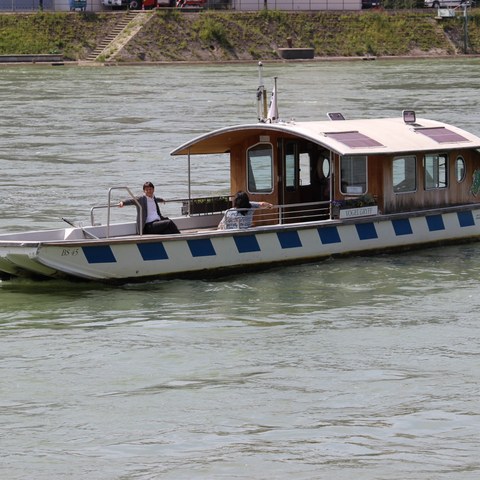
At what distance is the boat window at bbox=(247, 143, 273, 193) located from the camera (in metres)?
22.4

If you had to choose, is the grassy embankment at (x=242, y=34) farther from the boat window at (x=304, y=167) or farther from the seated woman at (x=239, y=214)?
the seated woman at (x=239, y=214)

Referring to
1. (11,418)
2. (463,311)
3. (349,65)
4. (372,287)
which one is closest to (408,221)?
(372,287)

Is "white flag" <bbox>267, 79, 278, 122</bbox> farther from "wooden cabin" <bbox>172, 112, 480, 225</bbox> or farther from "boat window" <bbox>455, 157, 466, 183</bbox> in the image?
"boat window" <bbox>455, 157, 466, 183</bbox>

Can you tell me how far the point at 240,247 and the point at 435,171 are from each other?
4.37 meters

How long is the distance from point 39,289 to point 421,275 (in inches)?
219

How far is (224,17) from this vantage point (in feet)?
301

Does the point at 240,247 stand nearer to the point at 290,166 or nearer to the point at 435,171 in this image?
the point at 290,166

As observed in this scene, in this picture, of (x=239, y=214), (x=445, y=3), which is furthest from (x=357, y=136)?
(x=445, y=3)

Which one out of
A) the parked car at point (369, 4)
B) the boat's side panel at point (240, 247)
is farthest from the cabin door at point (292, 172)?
the parked car at point (369, 4)

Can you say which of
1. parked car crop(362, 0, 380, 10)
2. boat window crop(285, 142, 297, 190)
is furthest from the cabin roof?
parked car crop(362, 0, 380, 10)

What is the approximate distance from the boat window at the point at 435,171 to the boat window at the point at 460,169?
0.89 ft

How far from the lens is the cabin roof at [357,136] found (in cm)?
2145

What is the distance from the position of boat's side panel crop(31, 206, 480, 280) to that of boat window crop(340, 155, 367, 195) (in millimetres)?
559

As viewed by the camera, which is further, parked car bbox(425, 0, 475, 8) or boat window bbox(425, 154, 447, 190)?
parked car bbox(425, 0, 475, 8)
